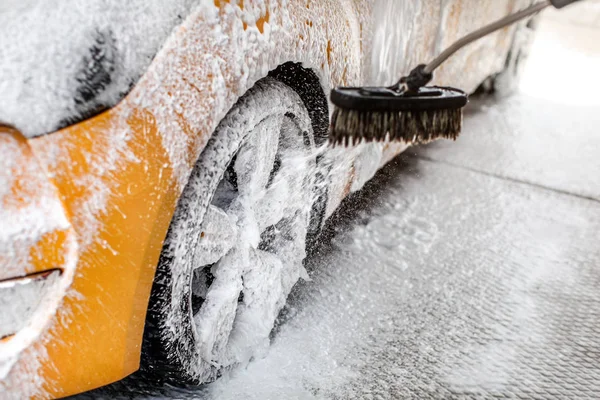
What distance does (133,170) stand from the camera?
109 cm

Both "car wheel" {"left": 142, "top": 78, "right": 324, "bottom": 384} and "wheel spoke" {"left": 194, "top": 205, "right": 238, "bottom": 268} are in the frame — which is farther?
"wheel spoke" {"left": 194, "top": 205, "right": 238, "bottom": 268}

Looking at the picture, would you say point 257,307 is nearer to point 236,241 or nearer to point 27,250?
point 236,241

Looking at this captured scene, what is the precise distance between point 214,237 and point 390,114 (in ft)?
1.98

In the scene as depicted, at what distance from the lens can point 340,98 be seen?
141cm

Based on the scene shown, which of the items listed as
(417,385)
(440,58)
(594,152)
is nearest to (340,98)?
(440,58)

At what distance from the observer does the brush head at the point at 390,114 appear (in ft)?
4.62

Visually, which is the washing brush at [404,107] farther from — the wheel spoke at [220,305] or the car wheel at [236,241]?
the wheel spoke at [220,305]

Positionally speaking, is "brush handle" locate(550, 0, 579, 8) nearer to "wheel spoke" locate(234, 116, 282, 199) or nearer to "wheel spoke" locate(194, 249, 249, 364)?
"wheel spoke" locate(234, 116, 282, 199)

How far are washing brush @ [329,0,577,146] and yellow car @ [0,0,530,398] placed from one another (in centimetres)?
22

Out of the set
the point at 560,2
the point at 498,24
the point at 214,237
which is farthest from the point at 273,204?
the point at 560,2

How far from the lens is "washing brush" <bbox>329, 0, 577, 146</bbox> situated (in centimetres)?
140

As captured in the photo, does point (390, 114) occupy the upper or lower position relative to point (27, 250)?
upper

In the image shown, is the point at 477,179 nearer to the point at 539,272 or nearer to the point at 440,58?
the point at 539,272

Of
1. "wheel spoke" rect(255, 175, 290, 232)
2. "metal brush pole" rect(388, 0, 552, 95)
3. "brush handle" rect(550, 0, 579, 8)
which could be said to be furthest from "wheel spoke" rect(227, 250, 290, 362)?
"brush handle" rect(550, 0, 579, 8)
